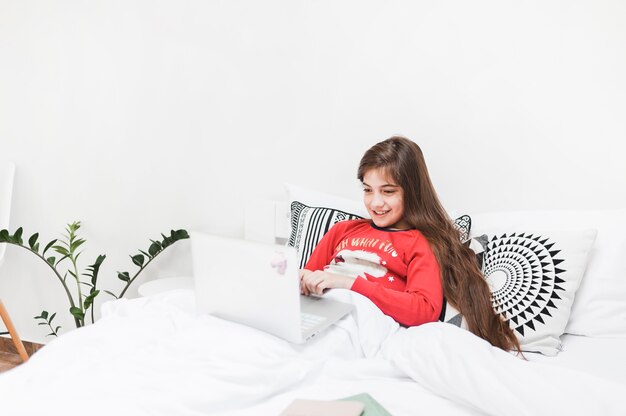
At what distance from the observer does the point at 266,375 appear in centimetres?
87

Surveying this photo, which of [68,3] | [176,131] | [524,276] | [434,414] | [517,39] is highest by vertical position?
[68,3]

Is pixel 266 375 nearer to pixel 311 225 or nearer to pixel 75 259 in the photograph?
pixel 311 225

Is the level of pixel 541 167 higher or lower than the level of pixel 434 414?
higher

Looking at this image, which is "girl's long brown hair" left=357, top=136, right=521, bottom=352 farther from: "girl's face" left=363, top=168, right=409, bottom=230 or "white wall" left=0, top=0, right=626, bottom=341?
"white wall" left=0, top=0, right=626, bottom=341

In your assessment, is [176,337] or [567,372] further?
[176,337]

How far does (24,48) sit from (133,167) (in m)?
0.81

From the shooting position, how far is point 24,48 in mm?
2352

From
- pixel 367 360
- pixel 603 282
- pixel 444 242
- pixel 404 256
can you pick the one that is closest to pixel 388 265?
pixel 404 256

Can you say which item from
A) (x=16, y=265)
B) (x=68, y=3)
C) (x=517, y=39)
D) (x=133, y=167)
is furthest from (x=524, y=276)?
(x=16, y=265)

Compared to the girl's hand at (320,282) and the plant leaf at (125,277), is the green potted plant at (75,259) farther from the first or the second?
the girl's hand at (320,282)

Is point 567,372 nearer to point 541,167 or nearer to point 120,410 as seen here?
point 120,410

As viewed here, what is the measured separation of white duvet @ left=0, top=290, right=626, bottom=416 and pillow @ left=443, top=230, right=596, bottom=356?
29 centimetres

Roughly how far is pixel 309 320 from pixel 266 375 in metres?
0.19

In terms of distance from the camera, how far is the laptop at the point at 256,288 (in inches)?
36.5
